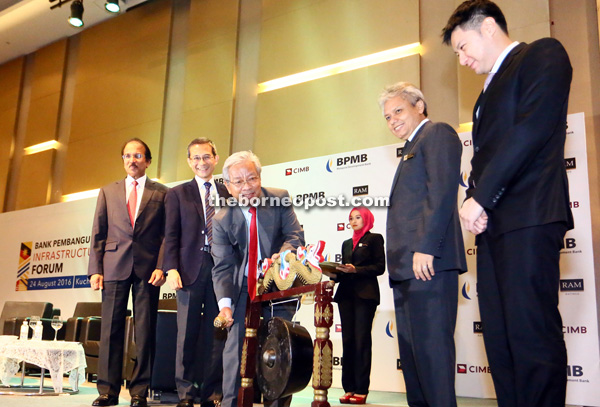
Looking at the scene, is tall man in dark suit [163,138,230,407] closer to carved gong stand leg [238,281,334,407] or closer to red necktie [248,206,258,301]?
red necktie [248,206,258,301]

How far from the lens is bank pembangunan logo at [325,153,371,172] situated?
17.3ft

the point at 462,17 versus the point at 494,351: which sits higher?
the point at 462,17

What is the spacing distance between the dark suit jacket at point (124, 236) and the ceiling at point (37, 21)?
5.46 metres

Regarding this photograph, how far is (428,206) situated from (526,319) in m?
0.70

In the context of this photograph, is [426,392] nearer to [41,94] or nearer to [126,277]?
[126,277]

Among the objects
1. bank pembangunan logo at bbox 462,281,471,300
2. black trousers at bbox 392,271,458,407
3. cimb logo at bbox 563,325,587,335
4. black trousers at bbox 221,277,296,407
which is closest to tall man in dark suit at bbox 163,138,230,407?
black trousers at bbox 221,277,296,407

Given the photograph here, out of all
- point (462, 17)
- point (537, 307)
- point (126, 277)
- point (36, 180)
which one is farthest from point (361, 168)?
point (36, 180)

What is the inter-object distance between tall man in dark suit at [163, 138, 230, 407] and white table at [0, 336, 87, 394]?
1201 millimetres

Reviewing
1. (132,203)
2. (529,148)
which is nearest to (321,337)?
(529,148)

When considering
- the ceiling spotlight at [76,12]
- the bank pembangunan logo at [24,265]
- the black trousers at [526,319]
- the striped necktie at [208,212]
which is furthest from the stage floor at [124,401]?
the ceiling spotlight at [76,12]

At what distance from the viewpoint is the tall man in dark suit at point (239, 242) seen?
278 cm

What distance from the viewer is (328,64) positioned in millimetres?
6398

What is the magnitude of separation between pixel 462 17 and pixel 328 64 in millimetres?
4656

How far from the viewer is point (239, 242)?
2.82 m
